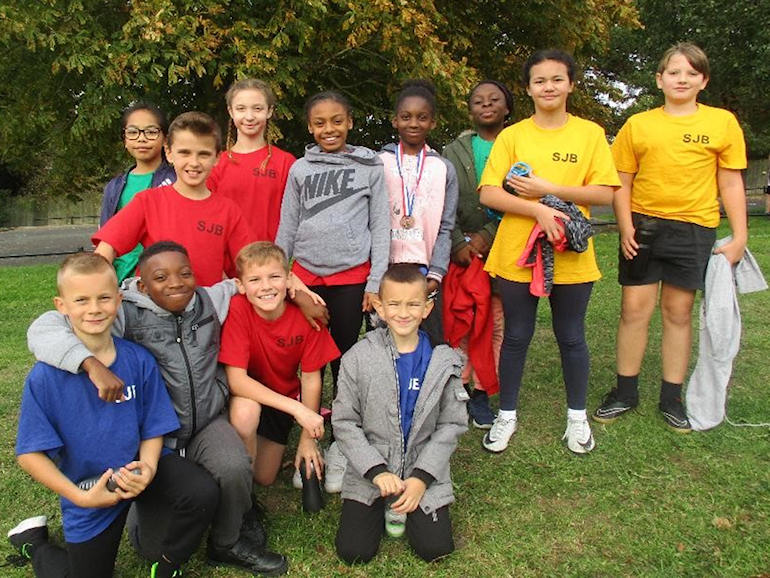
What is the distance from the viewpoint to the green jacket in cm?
390

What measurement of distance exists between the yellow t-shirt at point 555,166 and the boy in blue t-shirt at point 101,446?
6.28 ft

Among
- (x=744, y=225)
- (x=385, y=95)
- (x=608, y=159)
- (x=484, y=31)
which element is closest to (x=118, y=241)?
(x=608, y=159)

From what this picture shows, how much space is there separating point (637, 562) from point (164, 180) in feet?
9.24

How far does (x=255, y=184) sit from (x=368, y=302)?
86 centimetres

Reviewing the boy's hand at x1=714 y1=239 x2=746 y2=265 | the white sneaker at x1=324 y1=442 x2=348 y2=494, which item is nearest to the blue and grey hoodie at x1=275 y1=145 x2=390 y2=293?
the white sneaker at x1=324 y1=442 x2=348 y2=494

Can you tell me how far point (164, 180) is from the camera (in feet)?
11.0

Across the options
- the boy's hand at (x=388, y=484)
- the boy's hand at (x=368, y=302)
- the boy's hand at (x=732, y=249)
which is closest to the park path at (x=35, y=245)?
the boy's hand at (x=368, y=302)

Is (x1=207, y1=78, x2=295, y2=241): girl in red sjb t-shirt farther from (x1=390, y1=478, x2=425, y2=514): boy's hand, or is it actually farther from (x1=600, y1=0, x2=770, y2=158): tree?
(x1=600, y1=0, x2=770, y2=158): tree

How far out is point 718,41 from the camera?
1614cm

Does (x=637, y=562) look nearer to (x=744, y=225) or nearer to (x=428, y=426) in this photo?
(x=428, y=426)

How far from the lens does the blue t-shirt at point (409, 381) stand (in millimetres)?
Result: 2936

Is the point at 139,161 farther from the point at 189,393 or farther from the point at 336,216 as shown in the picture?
the point at 189,393

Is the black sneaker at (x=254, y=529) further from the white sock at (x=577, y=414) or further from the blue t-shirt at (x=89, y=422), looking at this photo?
the white sock at (x=577, y=414)

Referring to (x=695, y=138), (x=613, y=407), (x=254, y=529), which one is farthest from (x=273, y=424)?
(x=695, y=138)
